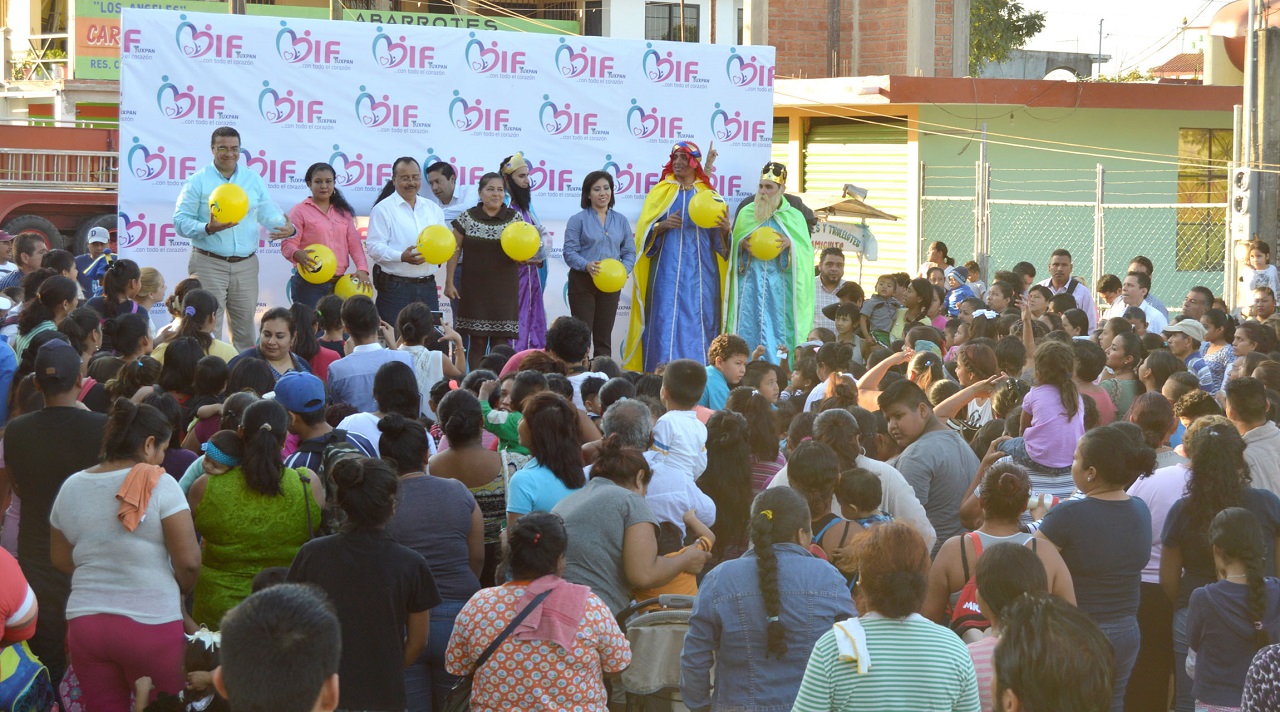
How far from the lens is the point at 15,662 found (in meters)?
3.74

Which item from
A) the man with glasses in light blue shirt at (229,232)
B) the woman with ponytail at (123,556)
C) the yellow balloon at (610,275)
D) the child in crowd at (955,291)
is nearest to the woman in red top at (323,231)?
the man with glasses in light blue shirt at (229,232)

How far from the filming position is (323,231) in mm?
9477

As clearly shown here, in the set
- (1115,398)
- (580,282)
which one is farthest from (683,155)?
(1115,398)

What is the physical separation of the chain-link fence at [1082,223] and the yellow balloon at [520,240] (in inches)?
361

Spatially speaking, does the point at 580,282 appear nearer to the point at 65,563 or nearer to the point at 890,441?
the point at 890,441

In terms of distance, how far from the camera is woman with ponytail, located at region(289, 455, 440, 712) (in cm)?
382

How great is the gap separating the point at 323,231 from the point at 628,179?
2794 mm

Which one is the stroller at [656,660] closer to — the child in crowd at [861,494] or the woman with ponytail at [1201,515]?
the child in crowd at [861,494]

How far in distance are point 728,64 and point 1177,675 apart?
24.9ft

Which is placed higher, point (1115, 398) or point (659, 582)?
point (1115, 398)

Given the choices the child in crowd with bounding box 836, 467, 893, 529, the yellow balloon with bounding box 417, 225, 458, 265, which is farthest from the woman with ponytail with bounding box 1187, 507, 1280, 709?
the yellow balloon with bounding box 417, 225, 458, 265

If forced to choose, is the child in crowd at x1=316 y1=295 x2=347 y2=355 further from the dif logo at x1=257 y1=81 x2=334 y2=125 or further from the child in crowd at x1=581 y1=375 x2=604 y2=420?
the dif logo at x1=257 y1=81 x2=334 y2=125

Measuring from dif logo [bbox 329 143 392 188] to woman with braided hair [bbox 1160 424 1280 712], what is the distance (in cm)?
709

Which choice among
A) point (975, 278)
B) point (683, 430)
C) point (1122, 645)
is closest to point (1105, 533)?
point (1122, 645)
